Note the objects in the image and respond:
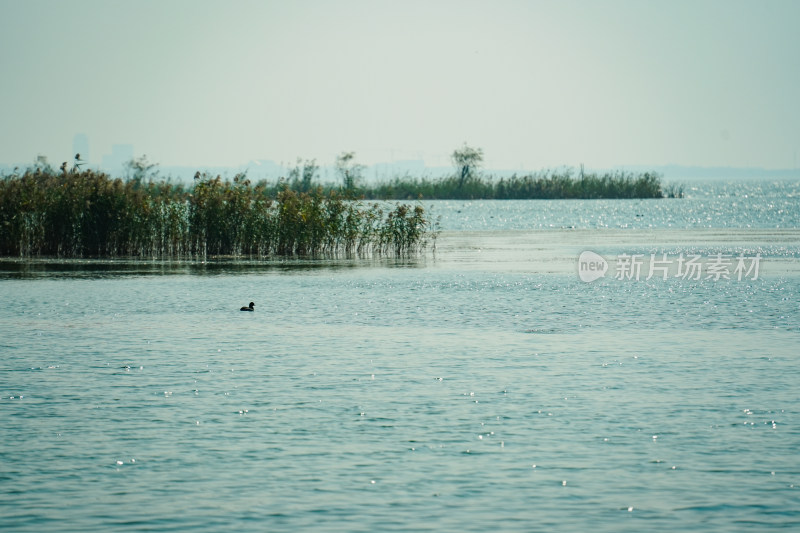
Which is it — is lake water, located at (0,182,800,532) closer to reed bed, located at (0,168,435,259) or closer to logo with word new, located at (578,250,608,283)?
logo with word new, located at (578,250,608,283)

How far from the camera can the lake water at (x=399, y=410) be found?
1005 centimetres

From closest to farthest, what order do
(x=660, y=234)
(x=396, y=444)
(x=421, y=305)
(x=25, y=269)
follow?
(x=396, y=444)
(x=421, y=305)
(x=25, y=269)
(x=660, y=234)

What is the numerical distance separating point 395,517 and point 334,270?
28216mm

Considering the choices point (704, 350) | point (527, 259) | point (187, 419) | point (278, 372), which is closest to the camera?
point (187, 419)

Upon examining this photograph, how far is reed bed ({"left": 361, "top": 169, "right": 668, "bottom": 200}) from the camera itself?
4306 inches

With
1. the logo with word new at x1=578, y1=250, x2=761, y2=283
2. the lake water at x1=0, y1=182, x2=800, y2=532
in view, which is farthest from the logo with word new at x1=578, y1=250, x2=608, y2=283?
the lake water at x1=0, y1=182, x2=800, y2=532

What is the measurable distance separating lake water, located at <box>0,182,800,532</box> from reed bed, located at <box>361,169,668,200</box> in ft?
260

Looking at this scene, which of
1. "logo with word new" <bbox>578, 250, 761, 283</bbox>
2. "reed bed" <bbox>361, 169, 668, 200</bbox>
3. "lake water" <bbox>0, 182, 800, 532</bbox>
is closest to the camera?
"lake water" <bbox>0, 182, 800, 532</bbox>

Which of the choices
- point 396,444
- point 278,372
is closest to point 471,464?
point 396,444

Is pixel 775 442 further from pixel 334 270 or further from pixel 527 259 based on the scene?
pixel 527 259

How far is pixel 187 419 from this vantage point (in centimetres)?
1372

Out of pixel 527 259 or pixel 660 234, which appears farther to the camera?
pixel 660 234

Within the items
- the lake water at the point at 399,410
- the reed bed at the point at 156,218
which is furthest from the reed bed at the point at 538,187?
the lake water at the point at 399,410

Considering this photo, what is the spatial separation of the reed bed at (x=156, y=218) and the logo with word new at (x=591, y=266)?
6.39 meters
